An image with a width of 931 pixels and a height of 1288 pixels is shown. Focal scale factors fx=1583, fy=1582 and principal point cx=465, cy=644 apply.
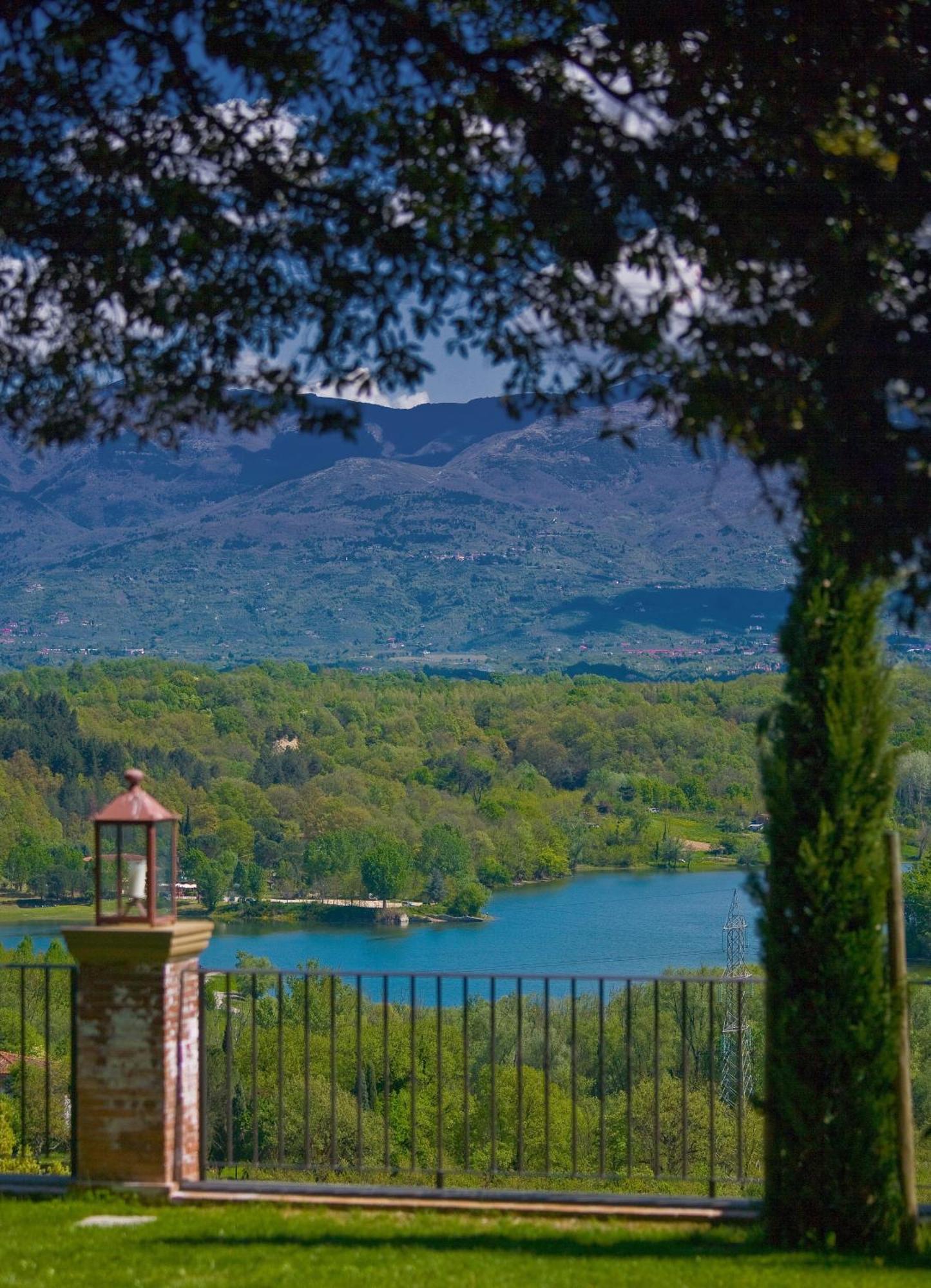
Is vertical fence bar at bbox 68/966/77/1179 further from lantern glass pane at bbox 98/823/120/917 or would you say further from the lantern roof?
the lantern roof

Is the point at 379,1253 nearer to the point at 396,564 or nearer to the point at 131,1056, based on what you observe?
the point at 131,1056

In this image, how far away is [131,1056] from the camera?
604 cm

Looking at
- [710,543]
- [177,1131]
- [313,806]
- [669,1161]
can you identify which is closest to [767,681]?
[313,806]

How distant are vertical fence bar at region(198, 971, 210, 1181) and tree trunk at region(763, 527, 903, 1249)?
220cm

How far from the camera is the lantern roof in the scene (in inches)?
253

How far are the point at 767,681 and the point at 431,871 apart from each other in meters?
46.2

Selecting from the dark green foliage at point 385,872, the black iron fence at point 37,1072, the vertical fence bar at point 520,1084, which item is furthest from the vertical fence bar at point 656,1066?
the dark green foliage at point 385,872

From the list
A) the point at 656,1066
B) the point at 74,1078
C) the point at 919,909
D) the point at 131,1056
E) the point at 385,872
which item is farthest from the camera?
the point at 385,872

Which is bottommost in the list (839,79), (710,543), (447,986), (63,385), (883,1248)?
(447,986)

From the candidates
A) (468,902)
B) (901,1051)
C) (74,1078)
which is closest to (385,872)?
(468,902)

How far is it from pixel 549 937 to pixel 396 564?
130847 millimetres

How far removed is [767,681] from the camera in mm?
117938

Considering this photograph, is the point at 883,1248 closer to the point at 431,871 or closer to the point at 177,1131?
the point at 177,1131

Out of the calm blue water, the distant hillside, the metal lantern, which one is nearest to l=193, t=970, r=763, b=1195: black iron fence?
the metal lantern
